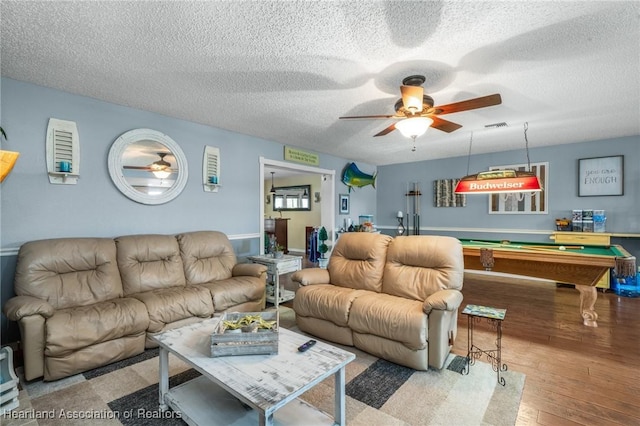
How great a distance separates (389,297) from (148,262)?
2.52m

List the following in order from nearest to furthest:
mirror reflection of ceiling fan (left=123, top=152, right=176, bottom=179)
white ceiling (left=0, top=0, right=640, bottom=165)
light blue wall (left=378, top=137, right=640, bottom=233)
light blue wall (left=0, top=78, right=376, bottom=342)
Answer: white ceiling (left=0, top=0, right=640, bottom=165)
light blue wall (left=0, top=78, right=376, bottom=342)
mirror reflection of ceiling fan (left=123, top=152, right=176, bottom=179)
light blue wall (left=378, top=137, right=640, bottom=233)

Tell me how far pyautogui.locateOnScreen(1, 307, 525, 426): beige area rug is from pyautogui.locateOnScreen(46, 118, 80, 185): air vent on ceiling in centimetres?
181

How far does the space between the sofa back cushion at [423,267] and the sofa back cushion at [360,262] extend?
0.32 ft

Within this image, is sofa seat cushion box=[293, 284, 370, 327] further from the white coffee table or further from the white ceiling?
the white ceiling

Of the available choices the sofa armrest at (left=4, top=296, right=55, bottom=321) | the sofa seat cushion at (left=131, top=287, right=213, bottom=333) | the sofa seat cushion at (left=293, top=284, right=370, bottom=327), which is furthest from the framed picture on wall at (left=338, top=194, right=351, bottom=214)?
Answer: the sofa armrest at (left=4, top=296, right=55, bottom=321)

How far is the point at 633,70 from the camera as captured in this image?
2500mm

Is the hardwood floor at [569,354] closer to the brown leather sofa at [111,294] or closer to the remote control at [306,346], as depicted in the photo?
the remote control at [306,346]

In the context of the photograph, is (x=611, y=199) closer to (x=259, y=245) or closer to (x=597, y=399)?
(x=597, y=399)

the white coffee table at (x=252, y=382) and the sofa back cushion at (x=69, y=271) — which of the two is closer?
the white coffee table at (x=252, y=382)

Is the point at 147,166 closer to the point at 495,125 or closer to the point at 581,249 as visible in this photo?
the point at 495,125

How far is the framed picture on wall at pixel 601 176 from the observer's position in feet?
15.8

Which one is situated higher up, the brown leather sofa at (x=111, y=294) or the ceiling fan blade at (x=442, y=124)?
the ceiling fan blade at (x=442, y=124)

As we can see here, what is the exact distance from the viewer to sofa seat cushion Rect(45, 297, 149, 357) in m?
2.19

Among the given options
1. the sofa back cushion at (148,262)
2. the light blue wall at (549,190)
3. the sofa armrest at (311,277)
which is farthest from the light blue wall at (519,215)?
the sofa back cushion at (148,262)
